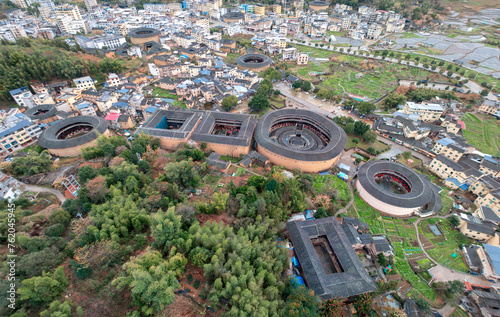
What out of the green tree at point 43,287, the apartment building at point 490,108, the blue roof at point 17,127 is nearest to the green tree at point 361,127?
the apartment building at point 490,108

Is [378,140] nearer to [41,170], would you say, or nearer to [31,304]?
[31,304]

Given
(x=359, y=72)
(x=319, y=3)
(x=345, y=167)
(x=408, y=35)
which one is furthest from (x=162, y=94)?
(x=319, y=3)

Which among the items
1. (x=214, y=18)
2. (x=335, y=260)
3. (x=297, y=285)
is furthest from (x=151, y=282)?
(x=214, y=18)

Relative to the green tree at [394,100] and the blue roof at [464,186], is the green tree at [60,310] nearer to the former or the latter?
the blue roof at [464,186]

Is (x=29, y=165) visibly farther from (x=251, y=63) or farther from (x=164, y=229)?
(x=251, y=63)

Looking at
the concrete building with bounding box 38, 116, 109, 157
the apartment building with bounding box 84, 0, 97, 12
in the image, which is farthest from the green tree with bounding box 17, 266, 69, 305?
the apartment building with bounding box 84, 0, 97, 12
